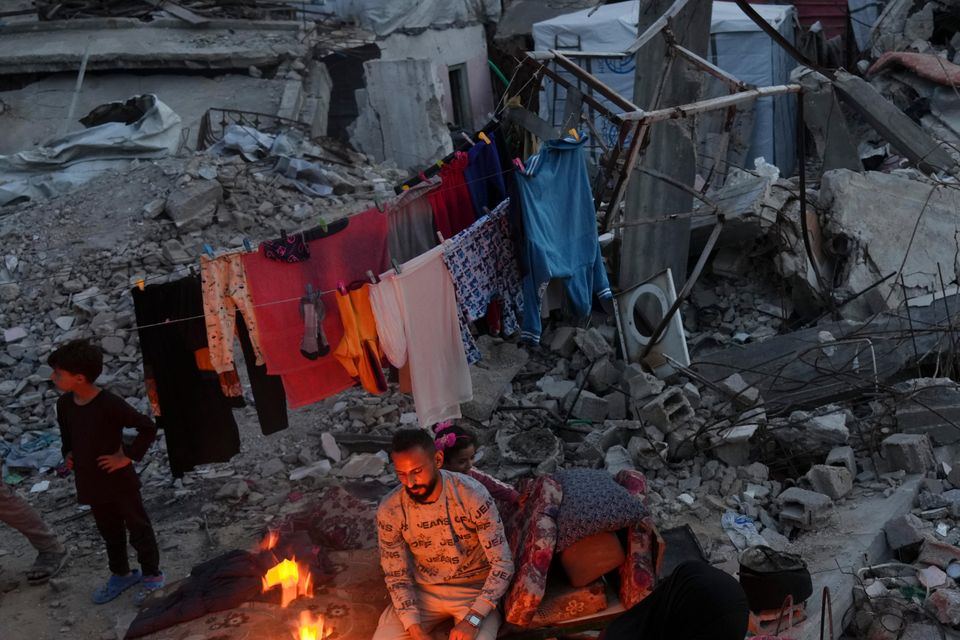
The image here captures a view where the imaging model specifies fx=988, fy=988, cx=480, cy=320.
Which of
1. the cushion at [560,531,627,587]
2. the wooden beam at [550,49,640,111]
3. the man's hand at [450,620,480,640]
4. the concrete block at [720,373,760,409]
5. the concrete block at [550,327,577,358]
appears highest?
the wooden beam at [550,49,640,111]

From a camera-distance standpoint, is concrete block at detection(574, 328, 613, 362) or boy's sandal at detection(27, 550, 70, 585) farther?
concrete block at detection(574, 328, 613, 362)

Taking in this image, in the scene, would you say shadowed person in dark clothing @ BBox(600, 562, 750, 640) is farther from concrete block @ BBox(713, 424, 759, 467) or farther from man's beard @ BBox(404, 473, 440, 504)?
concrete block @ BBox(713, 424, 759, 467)

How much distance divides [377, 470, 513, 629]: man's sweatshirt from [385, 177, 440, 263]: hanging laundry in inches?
66.6

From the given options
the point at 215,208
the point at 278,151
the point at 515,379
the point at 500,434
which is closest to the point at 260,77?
the point at 278,151

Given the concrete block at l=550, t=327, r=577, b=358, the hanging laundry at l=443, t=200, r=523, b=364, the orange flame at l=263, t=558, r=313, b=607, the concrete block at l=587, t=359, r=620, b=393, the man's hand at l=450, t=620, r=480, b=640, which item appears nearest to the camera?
the man's hand at l=450, t=620, r=480, b=640

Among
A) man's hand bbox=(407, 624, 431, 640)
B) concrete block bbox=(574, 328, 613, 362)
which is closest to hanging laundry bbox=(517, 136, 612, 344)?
concrete block bbox=(574, 328, 613, 362)

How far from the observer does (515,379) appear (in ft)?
26.6

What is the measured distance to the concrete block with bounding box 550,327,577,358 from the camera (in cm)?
829

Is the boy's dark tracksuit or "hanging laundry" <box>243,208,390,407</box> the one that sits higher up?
"hanging laundry" <box>243,208,390,407</box>

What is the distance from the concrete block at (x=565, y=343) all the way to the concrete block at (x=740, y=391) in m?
1.40

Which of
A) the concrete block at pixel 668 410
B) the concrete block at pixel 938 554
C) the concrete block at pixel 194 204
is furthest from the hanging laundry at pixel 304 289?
the concrete block at pixel 194 204

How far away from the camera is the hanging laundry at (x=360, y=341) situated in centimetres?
540

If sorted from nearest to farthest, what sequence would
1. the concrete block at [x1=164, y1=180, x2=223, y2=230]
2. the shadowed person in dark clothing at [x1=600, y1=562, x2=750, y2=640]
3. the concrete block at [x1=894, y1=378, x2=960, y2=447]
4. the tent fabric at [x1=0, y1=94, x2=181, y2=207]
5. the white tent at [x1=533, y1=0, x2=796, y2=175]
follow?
the shadowed person in dark clothing at [x1=600, y1=562, x2=750, y2=640]
the concrete block at [x1=894, y1=378, x2=960, y2=447]
the concrete block at [x1=164, y1=180, x2=223, y2=230]
the tent fabric at [x1=0, y1=94, x2=181, y2=207]
the white tent at [x1=533, y1=0, x2=796, y2=175]

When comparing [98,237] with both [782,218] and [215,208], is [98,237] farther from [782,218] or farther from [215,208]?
[782,218]
